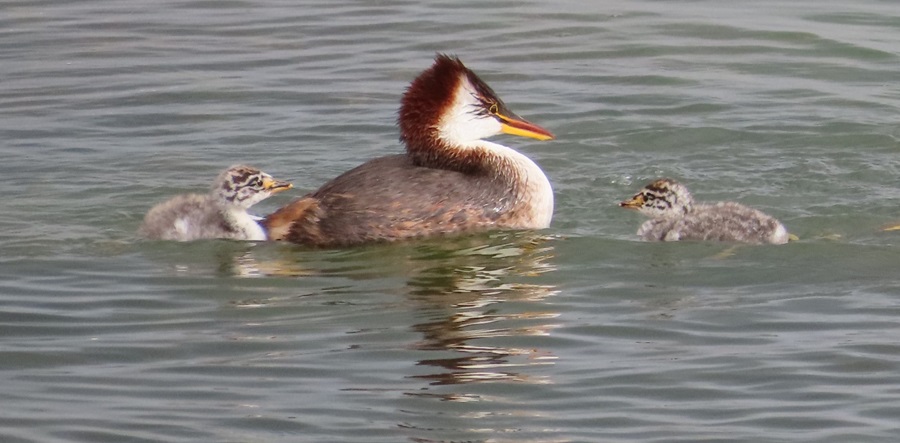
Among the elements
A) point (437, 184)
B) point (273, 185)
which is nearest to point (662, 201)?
point (437, 184)

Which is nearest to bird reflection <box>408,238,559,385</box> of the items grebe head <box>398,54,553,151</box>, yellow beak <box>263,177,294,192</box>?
grebe head <box>398,54,553,151</box>

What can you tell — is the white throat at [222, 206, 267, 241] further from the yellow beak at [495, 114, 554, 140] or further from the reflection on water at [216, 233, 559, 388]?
the yellow beak at [495, 114, 554, 140]

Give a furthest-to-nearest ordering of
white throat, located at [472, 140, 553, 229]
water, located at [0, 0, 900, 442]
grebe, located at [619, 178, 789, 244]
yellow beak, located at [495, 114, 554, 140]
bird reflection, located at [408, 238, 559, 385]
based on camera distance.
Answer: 1. yellow beak, located at [495, 114, 554, 140]
2. white throat, located at [472, 140, 553, 229]
3. grebe, located at [619, 178, 789, 244]
4. bird reflection, located at [408, 238, 559, 385]
5. water, located at [0, 0, 900, 442]

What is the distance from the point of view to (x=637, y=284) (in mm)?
8602

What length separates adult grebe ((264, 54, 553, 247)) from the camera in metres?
9.59

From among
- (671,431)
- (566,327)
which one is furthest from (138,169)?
(671,431)

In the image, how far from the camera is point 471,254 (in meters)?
9.48

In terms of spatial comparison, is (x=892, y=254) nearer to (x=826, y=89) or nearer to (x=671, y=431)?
(x=671, y=431)

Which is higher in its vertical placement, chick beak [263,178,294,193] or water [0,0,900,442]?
chick beak [263,178,294,193]

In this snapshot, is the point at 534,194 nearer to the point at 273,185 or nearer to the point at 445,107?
the point at 445,107

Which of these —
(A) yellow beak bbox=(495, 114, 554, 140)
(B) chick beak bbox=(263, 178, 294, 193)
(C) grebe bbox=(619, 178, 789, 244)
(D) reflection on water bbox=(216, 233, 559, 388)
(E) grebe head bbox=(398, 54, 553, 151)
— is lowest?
(D) reflection on water bbox=(216, 233, 559, 388)

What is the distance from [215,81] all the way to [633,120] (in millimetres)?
3712

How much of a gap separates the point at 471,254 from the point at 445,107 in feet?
3.38

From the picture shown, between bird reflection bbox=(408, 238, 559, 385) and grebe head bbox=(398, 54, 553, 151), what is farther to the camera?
grebe head bbox=(398, 54, 553, 151)
